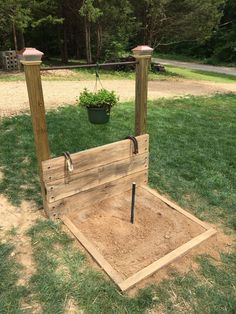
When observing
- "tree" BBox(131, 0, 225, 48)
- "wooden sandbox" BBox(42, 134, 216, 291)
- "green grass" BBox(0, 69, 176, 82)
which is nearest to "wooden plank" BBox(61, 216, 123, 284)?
"wooden sandbox" BBox(42, 134, 216, 291)

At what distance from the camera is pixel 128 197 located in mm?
3408

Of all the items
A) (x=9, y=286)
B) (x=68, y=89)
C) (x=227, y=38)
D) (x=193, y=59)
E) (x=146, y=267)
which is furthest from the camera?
(x=193, y=59)

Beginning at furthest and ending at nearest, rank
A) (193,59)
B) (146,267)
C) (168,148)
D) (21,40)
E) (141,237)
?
(193,59), (21,40), (168,148), (141,237), (146,267)

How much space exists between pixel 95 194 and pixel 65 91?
5.42 meters

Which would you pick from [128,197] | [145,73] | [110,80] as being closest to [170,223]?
[128,197]

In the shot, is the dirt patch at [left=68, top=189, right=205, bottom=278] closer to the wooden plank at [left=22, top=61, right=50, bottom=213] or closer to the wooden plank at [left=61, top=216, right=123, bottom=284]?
the wooden plank at [left=61, top=216, right=123, bottom=284]

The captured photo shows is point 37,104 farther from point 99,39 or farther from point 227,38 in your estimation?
point 227,38

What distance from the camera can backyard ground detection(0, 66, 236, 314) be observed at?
2.20m

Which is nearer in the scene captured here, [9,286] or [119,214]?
[9,286]

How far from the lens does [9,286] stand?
2.26 metres

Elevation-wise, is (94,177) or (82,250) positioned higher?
(94,177)

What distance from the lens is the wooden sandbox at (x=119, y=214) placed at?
2557 mm

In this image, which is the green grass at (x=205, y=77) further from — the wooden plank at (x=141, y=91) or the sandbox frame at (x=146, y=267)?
the sandbox frame at (x=146, y=267)

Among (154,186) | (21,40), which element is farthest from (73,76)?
(154,186)
